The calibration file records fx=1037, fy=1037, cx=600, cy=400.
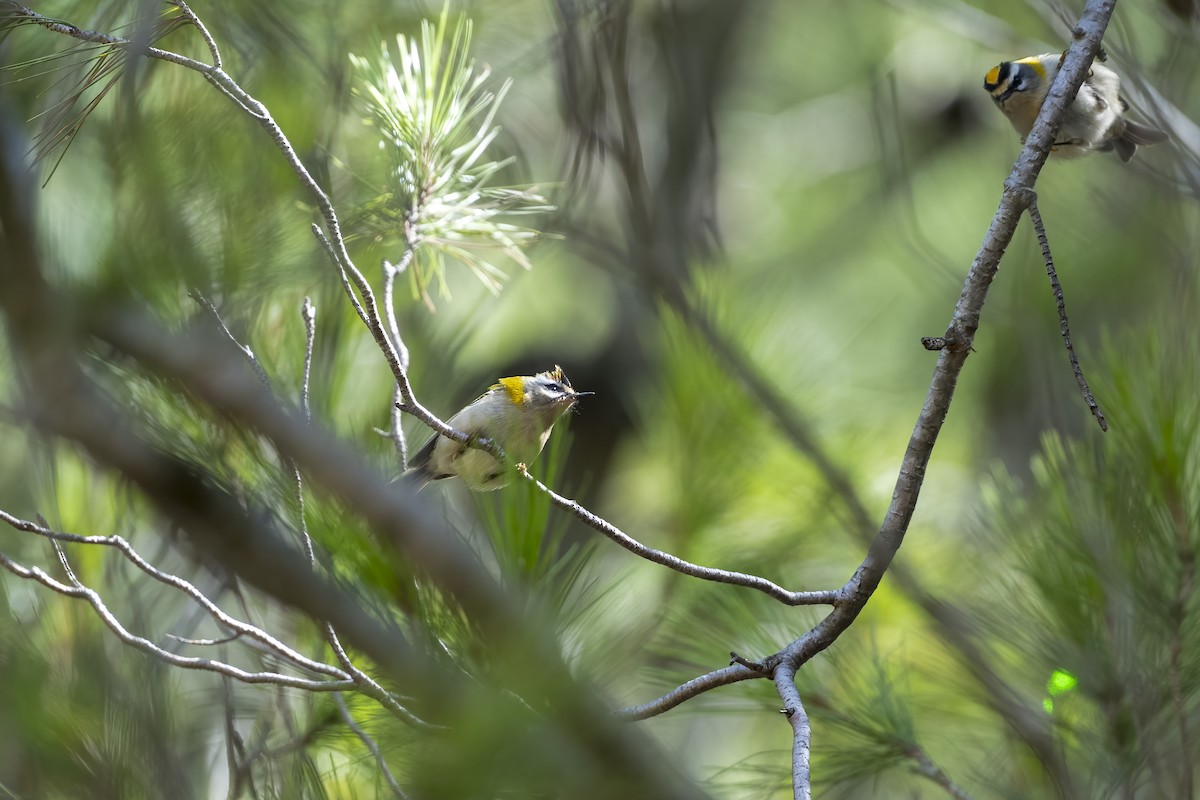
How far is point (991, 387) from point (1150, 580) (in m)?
1.76

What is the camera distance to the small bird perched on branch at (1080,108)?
125 cm

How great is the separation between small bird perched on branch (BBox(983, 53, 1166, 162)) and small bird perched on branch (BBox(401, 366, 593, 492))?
0.67 metres

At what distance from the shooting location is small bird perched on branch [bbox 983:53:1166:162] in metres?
1.25

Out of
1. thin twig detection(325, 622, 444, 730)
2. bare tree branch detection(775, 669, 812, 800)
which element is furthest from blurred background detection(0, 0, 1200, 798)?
bare tree branch detection(775, 669, 812, 800)

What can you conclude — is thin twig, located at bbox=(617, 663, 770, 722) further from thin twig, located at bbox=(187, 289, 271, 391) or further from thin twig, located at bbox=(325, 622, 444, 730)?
thin twig, located at bbox=(187, 289, 271, 391)

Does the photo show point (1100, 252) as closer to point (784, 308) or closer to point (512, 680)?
point (784, 308)

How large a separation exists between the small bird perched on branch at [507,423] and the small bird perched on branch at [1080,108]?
0.67m

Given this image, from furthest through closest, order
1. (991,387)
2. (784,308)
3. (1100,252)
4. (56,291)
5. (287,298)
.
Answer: (991,387), (1100,252), (784,308), (287,298), (56,291)

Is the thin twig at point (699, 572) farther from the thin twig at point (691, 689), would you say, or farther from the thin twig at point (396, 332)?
the thin twig at point (396, 332)

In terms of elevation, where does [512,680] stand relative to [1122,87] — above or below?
below

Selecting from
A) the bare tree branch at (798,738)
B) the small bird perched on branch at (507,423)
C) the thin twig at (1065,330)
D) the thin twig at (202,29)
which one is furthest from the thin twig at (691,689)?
the small bird perched on branch at (507,423)

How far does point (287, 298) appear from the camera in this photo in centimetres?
108

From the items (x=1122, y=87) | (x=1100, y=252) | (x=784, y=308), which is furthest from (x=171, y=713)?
(x=1100, y=252)

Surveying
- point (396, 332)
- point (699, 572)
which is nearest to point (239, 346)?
point (396, 332)
